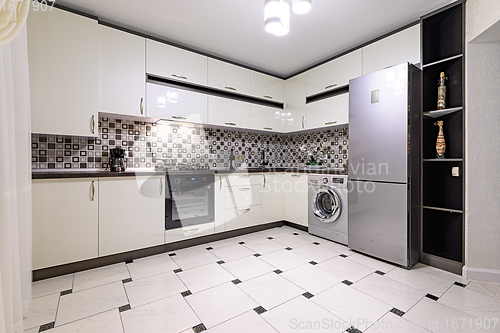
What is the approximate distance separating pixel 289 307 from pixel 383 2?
2777 mm

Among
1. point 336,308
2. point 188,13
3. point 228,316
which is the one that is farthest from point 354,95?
point 228,316

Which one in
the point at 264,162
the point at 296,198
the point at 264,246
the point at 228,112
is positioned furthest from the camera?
the point at 264,162

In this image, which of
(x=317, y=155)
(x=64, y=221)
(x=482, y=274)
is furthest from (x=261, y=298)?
(x=317, y=155)

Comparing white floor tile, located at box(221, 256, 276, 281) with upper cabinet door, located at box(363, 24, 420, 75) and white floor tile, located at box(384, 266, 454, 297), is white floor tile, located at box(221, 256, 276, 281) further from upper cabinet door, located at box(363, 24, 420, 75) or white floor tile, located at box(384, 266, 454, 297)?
upper cabinet door, located at box(363, 24, 420, 75)

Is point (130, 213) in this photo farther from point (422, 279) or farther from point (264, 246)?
point (422, 279)

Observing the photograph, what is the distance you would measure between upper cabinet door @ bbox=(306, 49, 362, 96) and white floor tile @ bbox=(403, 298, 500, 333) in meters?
2.51

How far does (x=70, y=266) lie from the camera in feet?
7.09

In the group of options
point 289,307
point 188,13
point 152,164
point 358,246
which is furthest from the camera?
point 152,164

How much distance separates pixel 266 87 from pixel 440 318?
11.1ft

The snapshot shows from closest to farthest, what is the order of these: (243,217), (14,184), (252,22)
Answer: (14,184), (252,22), (243,217)

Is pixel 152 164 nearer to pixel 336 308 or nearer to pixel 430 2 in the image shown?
pixel 336 308

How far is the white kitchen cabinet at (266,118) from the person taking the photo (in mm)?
3723

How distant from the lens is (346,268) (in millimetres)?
2283

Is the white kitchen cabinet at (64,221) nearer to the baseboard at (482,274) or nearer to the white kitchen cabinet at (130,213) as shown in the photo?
the white kitchen cabinet at (130,213)
